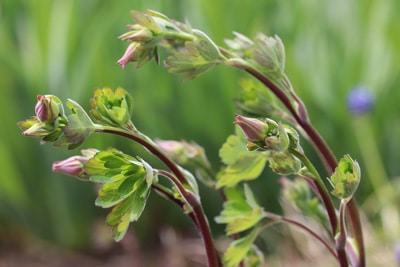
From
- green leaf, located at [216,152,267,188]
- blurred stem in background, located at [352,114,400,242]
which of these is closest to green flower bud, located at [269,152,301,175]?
green leaf, located at [216,152,267,188]

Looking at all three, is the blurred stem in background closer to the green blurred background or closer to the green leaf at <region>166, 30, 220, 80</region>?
the green blurred background

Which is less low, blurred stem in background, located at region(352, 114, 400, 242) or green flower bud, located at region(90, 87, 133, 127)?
green flower bud, located at region(90, 87, 133, 127)

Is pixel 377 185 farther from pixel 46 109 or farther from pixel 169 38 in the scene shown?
pixel 46 109

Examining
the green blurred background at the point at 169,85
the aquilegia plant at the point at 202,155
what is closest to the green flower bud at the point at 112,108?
the aquilegia plant at the point at 202,155

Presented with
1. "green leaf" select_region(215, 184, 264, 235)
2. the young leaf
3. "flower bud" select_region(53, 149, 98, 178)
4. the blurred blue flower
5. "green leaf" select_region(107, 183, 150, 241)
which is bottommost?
the blurred blue flower

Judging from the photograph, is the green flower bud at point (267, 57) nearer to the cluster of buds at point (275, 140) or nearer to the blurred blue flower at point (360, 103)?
the cluster of buds at point (275, 140)

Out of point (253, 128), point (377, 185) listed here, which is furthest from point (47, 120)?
point (377, 185)
